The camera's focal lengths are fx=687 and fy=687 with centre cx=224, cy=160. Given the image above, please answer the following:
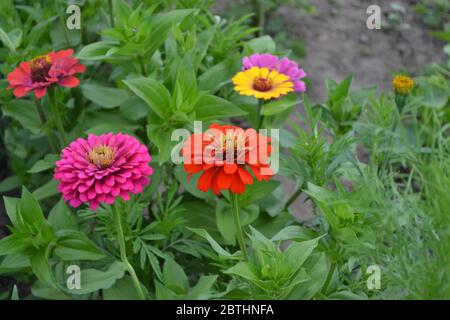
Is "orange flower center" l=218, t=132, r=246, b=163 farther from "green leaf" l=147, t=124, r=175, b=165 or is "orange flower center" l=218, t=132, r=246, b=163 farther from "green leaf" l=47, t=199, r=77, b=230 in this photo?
"green leaf" l=47, t=199, r=77, b=230

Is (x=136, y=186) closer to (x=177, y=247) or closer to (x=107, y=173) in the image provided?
(x=107, y=173)

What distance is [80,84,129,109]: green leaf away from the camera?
5.32 feet

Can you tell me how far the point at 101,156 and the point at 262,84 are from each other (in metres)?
0.45

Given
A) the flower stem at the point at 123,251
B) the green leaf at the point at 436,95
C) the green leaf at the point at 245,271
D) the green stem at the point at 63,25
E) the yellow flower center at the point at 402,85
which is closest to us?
the green leaf at the point at 245,271

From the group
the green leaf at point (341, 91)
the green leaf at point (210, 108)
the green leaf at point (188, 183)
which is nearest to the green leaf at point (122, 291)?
the green leaf at point (188, 183)

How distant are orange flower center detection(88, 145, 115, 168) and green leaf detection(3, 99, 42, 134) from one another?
529 mm

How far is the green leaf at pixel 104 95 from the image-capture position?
1621mm

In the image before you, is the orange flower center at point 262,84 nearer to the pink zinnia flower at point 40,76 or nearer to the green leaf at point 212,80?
the green leaf at point 212,80

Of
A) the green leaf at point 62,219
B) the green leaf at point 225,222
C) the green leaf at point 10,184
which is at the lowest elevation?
the green leaf at point 10,184

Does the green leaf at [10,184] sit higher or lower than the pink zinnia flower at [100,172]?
lower

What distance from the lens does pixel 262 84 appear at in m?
1.45

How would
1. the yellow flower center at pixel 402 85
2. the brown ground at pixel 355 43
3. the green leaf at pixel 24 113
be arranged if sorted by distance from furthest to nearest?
the brown ground at pixel 355 43 → the green leaf at pixel 24 113 → the yellow flower center at pixel 402 85

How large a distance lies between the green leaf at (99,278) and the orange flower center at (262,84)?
0.47 metres

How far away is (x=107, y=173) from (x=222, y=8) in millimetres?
1731
